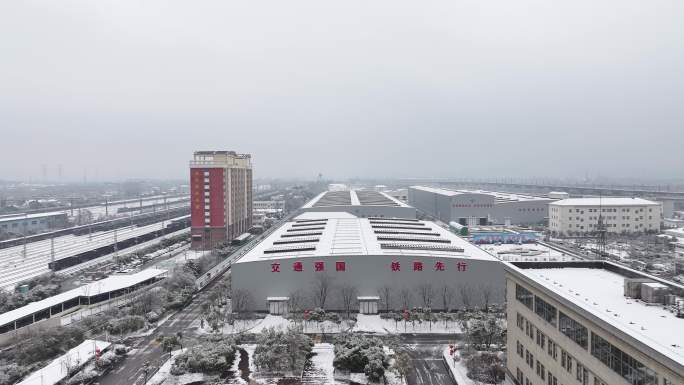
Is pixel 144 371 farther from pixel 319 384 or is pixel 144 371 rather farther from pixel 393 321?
pixel 393 321

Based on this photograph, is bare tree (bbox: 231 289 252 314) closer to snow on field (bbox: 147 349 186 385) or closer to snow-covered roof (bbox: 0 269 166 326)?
snow on field (bbox: 147 349 186 385)

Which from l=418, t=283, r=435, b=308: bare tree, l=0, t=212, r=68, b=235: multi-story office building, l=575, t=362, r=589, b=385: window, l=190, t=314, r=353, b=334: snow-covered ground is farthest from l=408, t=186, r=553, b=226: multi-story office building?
l=0, t=212, r=68, b=235: multi-story office building

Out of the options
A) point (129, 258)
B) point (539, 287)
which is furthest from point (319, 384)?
point (129, 258)

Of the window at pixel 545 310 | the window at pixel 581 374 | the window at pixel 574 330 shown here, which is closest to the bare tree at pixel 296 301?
the window at pixel 545 310

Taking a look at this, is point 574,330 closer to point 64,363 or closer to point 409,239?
point 64,363

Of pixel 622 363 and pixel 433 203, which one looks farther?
pixel 433 203

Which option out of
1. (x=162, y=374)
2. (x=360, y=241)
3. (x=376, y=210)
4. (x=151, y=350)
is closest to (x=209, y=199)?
(x=376, y=210)
